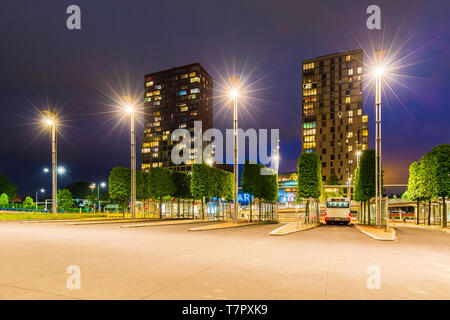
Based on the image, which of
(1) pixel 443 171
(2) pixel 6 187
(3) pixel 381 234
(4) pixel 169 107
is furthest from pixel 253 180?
(4) pixel 169 107

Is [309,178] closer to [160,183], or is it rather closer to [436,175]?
[436,175]

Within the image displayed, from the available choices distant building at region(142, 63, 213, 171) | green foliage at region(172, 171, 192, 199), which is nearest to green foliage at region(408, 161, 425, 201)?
green foliage at region(172, 171, 192, 199)

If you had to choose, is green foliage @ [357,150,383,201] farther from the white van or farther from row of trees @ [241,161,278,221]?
row of trees @ [241,161,278,221]

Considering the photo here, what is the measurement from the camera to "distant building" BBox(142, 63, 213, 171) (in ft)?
609

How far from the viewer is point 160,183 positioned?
39500mm

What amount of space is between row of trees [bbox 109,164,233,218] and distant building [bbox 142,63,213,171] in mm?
137877

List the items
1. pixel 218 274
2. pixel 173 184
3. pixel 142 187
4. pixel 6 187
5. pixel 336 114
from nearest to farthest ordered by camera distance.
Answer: pixel 218 274 → pixel 173 184 → pixel 142 187 → pixel 6 187 → pixel 336 114

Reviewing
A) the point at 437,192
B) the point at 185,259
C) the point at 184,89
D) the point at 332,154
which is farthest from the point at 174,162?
the point at 185,259

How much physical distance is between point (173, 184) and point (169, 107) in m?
156

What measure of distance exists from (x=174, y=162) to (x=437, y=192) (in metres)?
162

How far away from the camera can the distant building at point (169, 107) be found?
186 meters
